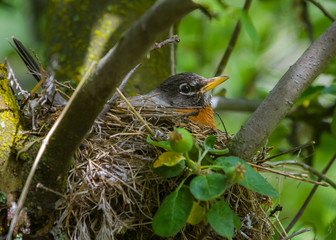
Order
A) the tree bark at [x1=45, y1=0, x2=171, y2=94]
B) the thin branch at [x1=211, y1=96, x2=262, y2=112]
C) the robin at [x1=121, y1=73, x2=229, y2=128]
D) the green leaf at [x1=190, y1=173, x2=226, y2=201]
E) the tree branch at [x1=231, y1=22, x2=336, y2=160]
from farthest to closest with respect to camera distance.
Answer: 1. the thin branch at [x1=211, y1=96, x2=262, y2=112]
2. the robin at [x1=121, y1=73, x2=229, y2=128]
3. the tree bark at [x1=45, y1=0, x2=171, y2=94]
4. the tree branch at [x1=231, y1=22, x2=336, y2=160]
5. the green leaf at [x1=190, y1=173, x2=226, y2=201]

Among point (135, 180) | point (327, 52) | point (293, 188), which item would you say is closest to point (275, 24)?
point (293, 188)

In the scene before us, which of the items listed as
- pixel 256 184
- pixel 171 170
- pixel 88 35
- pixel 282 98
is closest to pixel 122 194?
pixel 171 170

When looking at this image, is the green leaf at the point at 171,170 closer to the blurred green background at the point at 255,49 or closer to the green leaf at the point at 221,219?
the green leaf at the point at 221,219

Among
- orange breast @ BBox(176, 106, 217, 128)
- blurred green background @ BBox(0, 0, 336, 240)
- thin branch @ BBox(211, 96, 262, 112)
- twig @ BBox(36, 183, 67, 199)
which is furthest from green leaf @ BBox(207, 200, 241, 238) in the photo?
blurred green background @ BBox(0, 0, 336, 240)

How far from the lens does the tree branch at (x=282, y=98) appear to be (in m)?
2.34

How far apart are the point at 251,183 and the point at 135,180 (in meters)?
0.78

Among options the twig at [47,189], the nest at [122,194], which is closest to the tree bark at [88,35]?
the nest at [122,194]

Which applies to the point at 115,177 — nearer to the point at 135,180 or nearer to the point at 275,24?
the point at 135,180

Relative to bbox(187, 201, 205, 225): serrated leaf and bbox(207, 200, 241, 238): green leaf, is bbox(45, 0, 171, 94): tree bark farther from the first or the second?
bbox(207, 200, 241, 238): green leaf

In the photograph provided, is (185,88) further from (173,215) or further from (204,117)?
(173,215)

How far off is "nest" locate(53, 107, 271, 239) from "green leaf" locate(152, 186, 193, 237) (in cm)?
25

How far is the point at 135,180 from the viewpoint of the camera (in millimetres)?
2521

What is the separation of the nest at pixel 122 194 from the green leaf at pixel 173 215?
0.25m

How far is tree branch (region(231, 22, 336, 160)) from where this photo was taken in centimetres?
234
